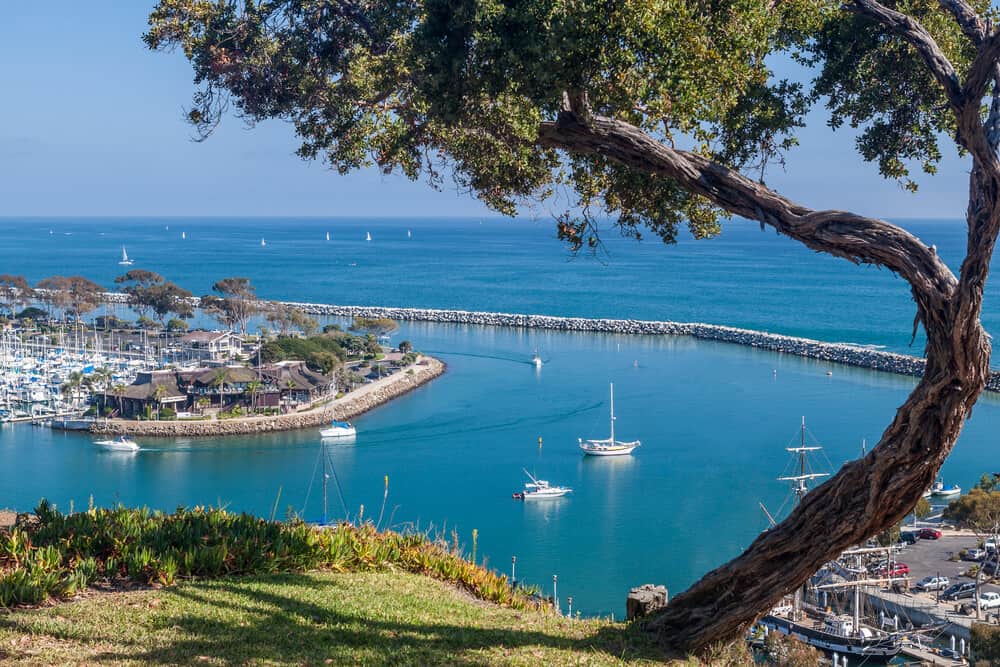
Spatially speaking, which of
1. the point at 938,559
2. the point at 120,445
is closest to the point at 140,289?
the point at 120,445

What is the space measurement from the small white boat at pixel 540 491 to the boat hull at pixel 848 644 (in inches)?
349

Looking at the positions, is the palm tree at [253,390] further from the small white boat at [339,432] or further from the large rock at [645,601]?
the large rock at [645,601]

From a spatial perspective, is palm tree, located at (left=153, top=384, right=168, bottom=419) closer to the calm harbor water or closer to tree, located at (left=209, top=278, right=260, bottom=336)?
the calm harbor water

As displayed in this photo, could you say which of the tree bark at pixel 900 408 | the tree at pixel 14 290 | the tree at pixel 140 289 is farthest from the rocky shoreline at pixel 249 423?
the tree bark at pixel 900 408

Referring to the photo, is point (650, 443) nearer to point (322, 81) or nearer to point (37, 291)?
point (322, 81)

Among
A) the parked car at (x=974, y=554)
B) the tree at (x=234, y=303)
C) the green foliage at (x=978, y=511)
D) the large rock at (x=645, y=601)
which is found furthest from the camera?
the tree at (x=234, y=303)

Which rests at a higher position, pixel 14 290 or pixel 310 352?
pixel 14 290

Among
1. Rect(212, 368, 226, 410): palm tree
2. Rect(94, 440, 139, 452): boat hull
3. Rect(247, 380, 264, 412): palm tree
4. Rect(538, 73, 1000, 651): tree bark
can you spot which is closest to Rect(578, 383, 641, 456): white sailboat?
Rect(247, 380, 264, 412): palm tree

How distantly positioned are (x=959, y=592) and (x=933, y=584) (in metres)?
0.55

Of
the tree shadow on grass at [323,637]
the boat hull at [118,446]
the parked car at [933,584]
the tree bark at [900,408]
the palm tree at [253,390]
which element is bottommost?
the boat hull at [118,446]

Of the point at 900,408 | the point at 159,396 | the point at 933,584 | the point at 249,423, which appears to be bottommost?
the point at 249,423

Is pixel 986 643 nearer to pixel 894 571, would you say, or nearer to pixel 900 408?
pixel 894 571

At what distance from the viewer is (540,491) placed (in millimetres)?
25328

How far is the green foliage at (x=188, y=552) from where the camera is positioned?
479cm
